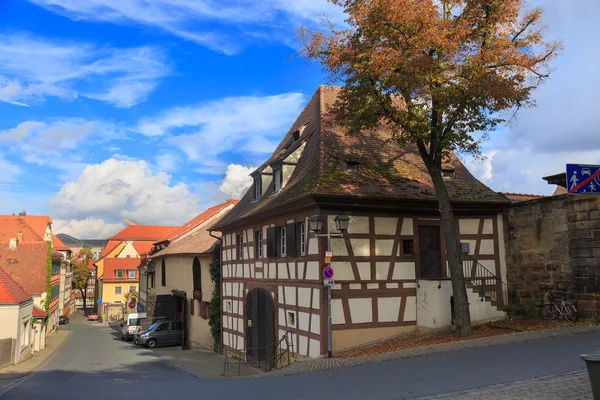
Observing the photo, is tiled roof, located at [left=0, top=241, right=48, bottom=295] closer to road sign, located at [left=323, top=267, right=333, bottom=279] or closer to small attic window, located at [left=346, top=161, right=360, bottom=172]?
small attic window, located at [left=346, top=161, right=360, bottom=172]

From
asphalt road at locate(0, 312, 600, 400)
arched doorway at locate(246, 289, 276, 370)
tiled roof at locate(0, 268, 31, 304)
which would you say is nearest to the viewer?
asphalt road at locate(0, 312, 600, 400)

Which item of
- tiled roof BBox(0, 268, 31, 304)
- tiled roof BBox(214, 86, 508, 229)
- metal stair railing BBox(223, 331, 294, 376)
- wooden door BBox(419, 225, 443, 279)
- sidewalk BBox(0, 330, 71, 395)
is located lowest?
sidewalk BBox(0, 330, 71, 395)

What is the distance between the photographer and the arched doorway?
65.1 feet

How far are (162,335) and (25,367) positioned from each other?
9.22 m

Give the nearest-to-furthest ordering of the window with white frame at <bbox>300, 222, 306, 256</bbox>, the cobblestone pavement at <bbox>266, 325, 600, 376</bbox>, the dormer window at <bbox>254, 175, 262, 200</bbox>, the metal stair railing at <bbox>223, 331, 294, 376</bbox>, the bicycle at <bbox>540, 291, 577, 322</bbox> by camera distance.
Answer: the cobblestone pavement at <bbox>266, 325, 600, 376</bbox>
the bicycle at <bbox>540, 291, 577, 322</bbox>
the window with white frame at <bbox>300, 222, 306, 256</bbox>
the metal stair railing at <bbox>223, 331, 294, 376</bbox>
the dormer window at <bbox>254, 175, 262, 200</bbox>

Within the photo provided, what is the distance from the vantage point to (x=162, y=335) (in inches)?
1323

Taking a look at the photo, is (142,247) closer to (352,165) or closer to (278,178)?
(278,178)

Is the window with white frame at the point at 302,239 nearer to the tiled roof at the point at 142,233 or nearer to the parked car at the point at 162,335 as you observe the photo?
the parked car at the point at 162,335

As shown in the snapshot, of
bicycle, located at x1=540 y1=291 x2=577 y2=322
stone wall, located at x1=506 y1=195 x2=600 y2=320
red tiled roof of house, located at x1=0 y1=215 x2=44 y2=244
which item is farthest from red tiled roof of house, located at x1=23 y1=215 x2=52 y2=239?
bicycle, located at x1=540 y1=291 x2=577 y2=322

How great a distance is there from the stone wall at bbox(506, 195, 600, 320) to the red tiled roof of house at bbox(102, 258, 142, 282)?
6240 centimetres

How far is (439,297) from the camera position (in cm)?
1662

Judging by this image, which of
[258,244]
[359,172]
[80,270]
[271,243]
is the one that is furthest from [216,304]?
[80,270]

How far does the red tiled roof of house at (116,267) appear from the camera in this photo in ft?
239

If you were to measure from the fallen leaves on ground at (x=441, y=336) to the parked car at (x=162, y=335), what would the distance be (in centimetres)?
2086
